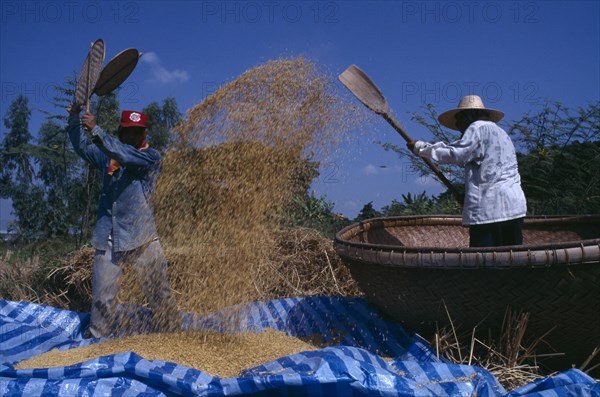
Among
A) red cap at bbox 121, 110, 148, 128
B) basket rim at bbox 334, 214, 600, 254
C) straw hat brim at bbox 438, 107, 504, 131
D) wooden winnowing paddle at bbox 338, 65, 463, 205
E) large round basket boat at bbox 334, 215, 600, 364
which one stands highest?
wooden winnowing paddle at bbox 338, 65, 463, 205

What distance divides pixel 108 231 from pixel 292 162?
1.16 metres

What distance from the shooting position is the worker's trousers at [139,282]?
3020 mm

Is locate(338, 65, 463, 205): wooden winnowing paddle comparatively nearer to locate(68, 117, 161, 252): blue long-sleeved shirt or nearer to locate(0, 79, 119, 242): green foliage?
locate(68, 117, 161, 252): blue long-sleeved shirt

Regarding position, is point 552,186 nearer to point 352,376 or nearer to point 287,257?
point 287,257

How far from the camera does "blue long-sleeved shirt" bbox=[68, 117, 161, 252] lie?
10.1 ft

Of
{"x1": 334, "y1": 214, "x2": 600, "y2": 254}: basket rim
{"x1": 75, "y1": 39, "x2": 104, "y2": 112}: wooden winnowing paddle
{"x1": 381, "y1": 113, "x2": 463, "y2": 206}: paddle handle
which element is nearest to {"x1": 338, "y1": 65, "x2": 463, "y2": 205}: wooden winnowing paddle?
{"x1": 381, "y1": 113, "x2": 463, "y2": 206}: paddle handle

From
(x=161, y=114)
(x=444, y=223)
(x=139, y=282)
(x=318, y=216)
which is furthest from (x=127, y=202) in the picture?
(x=161, y=114)

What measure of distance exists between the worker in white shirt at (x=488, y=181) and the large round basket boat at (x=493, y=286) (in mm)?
431

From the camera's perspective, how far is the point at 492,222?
2.80 m

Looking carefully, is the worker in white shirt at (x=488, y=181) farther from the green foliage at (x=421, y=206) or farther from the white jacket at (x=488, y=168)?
the green foliage at (x=421, y=206)

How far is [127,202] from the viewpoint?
3.10 m

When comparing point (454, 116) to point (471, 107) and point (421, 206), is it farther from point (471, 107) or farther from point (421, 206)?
point (421, 206)

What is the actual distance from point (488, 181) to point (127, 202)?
202cm

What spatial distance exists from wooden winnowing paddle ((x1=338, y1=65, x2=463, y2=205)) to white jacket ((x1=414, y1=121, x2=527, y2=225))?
Result: 0.48m
